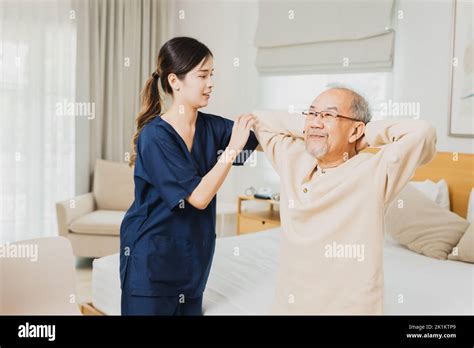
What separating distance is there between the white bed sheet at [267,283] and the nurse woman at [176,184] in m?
0.23

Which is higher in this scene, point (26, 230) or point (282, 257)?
point (282, 257)

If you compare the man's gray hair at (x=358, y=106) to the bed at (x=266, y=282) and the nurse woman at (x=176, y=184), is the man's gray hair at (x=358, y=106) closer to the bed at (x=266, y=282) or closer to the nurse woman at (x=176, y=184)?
the nurse woman at (x=176, y=184)

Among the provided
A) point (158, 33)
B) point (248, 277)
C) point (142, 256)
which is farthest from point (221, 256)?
point (158, 33)

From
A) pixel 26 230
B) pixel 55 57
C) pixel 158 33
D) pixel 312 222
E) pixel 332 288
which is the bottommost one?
pixel 26 230

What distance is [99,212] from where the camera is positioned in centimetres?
406

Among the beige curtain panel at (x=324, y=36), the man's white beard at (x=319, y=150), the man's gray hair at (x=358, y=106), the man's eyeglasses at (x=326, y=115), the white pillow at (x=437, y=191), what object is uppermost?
the beige curtain panel at (x=324, y=36)

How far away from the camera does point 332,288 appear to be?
4.70 feet

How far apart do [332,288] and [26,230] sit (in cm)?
312

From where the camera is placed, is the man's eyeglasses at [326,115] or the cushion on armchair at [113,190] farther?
the cushion on armchair at [113,190]

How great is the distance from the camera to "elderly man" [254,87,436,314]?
136 cm

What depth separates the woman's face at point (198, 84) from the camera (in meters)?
1.55

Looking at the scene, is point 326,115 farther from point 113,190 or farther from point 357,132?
point 113,190

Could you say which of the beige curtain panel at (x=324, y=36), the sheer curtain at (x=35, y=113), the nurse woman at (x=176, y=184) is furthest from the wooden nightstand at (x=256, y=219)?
the nurse woman at (x=176, y=184)
